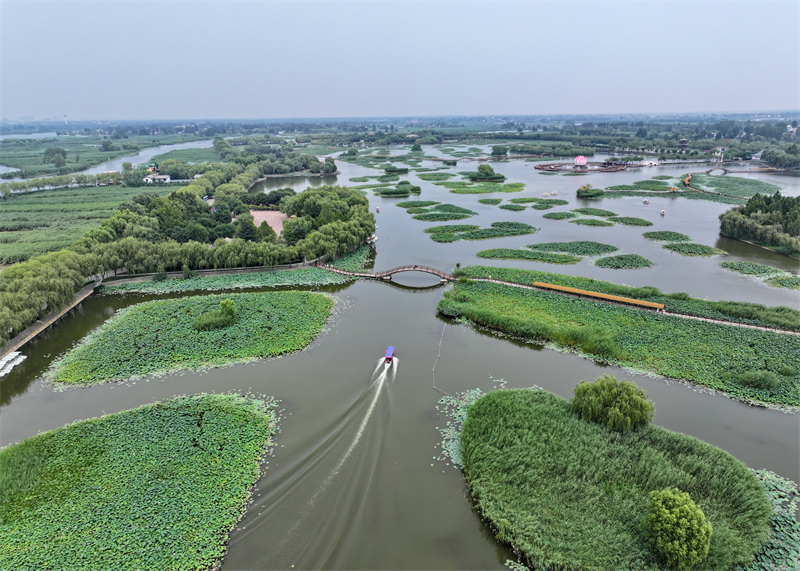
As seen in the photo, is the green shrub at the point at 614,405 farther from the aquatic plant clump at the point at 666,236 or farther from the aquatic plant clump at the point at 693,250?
the aquatic plant clump at the point at 666,236

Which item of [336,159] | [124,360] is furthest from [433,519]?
[336,159]

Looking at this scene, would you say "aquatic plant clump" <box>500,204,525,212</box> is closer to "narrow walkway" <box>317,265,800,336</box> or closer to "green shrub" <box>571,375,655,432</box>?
"narrow walkway" <box>317,265,800,336</box>

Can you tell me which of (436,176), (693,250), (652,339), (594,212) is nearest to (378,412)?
(652,339)

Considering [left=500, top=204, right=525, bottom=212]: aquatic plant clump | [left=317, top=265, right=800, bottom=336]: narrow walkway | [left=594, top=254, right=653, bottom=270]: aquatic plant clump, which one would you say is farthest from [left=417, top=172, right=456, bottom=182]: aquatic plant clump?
[left=317, top=265, right=800, bottom=336]: narrow walkway

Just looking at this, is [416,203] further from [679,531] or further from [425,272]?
[679,531]

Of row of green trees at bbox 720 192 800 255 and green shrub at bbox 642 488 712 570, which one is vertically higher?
row of green trees at bbox 720 192 800 255

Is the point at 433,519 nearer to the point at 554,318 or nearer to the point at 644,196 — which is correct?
the point at 554,318
